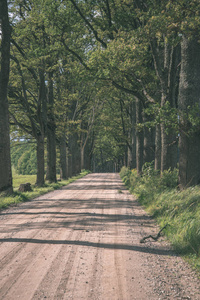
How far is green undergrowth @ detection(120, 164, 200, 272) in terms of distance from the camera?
5305mm

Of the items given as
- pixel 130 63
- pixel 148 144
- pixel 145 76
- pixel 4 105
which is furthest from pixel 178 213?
pixel 148 144

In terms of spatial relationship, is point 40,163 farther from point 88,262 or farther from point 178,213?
point 88,262

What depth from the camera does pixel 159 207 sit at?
8.92 metres

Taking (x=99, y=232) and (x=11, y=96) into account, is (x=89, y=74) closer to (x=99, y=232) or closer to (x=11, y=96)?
(x=11, y=96)

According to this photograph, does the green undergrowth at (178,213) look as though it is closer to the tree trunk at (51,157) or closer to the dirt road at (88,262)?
the dirt road at (88,262)

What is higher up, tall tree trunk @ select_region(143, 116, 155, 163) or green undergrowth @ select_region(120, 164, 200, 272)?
tall tree trunk @ select_region(143, 116, 155, 163)

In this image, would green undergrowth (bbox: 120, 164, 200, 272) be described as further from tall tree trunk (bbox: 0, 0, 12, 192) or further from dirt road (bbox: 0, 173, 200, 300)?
tall tree trunk (bbox: 0, 0, 12, 192)

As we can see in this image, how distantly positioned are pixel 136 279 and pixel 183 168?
20.3ft

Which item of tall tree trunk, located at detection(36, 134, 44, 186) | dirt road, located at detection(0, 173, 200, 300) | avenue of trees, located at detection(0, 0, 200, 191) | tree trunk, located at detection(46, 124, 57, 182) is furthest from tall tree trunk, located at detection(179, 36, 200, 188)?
tree trunk, located at detection(46, 124, 57, 182)

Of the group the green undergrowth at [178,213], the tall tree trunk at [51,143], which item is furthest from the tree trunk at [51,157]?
the green undergrowth at [178,213]

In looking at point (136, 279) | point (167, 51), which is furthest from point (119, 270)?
point (167, 51)

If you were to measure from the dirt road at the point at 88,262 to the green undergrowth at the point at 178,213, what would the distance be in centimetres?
28

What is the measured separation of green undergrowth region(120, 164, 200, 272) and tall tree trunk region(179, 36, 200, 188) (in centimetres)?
82

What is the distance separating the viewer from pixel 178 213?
7062mm
